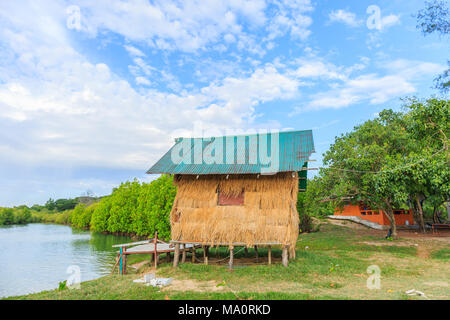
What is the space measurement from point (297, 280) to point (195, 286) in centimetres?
337

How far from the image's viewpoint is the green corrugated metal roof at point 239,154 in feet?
36.3

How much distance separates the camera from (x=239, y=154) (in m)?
12.1

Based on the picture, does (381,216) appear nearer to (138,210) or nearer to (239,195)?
(239,195)

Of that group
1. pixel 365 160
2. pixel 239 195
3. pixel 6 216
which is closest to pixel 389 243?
pixel 365 160

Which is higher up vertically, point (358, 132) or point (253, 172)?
point (358, 132)

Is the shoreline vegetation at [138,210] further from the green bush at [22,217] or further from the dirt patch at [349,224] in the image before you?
the green bush at [22,217]

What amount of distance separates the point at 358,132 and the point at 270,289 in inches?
615

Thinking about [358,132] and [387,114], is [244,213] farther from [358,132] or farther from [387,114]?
[387,114]

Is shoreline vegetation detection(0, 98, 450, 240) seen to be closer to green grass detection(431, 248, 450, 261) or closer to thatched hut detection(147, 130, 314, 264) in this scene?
green grass detection(431, 248, 450, 261)

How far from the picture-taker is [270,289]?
26.5 ft

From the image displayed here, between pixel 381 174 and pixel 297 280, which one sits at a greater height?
pixel 381 174

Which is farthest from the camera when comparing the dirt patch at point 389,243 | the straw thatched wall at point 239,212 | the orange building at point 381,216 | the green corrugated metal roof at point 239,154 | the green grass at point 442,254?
the orange building at point 381,216

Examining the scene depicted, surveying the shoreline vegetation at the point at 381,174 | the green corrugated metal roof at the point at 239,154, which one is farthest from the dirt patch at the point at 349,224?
the green corrugated metal roof at the point at 239,154
